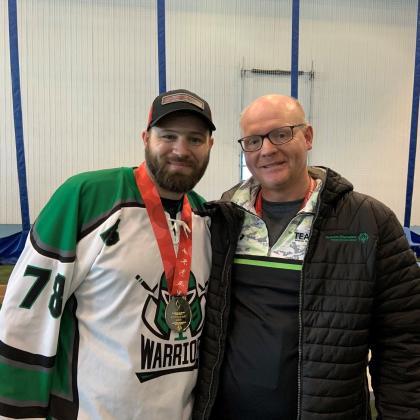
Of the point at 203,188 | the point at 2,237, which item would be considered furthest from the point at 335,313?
the point at 203,188

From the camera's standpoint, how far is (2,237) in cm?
479

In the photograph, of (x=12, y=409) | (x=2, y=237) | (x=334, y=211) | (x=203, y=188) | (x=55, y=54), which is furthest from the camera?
(x=203, y=188)

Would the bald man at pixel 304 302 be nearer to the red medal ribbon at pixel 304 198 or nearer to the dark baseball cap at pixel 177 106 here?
the red medal ribbon at pixel 304 198

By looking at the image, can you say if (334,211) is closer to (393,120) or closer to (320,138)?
(320,138)

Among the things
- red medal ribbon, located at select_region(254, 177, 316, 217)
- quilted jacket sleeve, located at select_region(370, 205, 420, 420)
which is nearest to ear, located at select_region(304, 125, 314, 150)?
red medal ribbon, located at select_region(254, 177, 316, 217)

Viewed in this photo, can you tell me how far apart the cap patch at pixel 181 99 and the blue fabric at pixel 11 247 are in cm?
415

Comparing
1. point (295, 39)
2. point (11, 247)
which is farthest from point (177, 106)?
Result: point (11, 247)

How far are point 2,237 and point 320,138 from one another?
17.3 ft

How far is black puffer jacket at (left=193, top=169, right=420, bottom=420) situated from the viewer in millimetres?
1037

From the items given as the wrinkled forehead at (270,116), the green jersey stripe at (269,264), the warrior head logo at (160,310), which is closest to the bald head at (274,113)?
the wrinkled forehead at (270,116)

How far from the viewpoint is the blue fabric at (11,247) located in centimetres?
468

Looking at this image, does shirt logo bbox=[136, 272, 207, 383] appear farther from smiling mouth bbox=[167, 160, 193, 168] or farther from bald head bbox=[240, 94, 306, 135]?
bald head bbox=[240, 94, 306, 135]

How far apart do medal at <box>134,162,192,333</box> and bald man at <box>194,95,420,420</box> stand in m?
0.11

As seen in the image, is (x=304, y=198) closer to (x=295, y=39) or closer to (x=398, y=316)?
(x=398, y=316)
